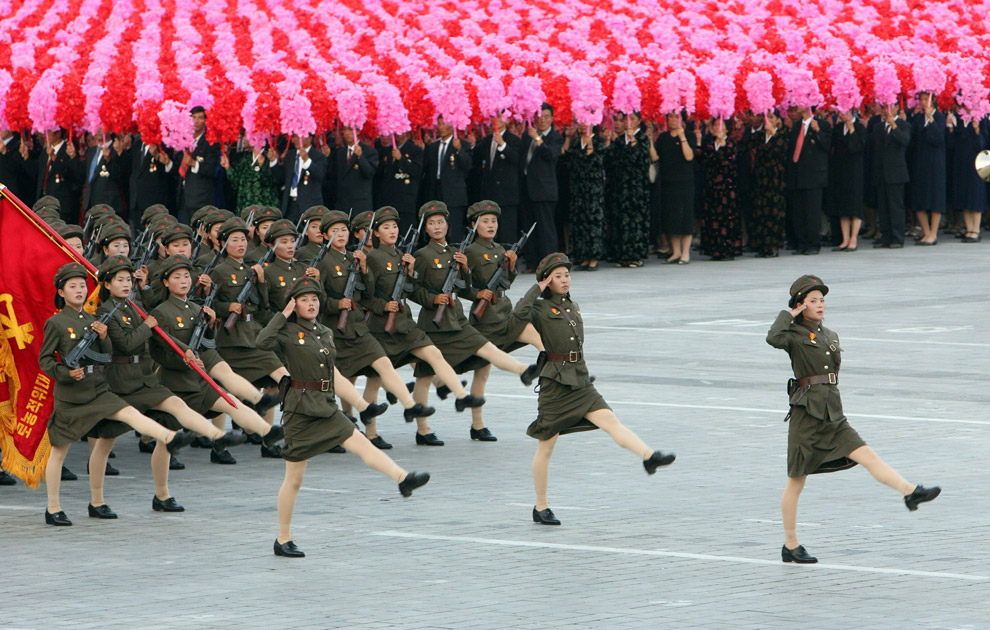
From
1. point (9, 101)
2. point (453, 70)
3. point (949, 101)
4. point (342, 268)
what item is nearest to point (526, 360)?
point (342, 268)

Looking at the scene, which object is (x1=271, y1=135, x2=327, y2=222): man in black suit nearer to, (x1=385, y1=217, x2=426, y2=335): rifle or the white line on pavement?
(x1=385, y1=217, x2=426, y2=335): rifle

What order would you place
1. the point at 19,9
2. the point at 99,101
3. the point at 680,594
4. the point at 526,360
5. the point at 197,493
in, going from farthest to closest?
1. the point at 19,9
2. the point at 99,101
3. the point at 526,360
4. the point at 197,493
5. the point at 680,594

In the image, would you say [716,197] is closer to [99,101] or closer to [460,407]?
[99,101]

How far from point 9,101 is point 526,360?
9.27 m

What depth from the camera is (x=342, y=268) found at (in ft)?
42.6

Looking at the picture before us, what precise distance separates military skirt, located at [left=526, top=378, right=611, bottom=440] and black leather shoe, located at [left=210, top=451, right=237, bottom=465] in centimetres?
285

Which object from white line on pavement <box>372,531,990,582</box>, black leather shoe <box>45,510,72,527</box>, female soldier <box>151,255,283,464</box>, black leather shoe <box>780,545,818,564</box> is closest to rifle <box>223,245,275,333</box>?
female soldier <box>151,255,283,464</box>

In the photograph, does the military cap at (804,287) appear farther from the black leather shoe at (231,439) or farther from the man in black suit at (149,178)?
the man in black suit at (149,178)

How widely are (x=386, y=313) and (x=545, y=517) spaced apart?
3.42 metres

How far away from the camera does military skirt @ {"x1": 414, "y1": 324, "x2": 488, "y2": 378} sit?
1303cm

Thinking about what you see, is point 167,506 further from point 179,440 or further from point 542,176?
point 542,176

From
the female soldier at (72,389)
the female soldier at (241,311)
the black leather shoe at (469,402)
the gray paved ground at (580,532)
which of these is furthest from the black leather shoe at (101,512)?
the black leather shoe at (469,402)

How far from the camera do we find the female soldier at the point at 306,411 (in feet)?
31.0

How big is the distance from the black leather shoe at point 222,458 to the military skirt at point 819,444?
14.8ft
